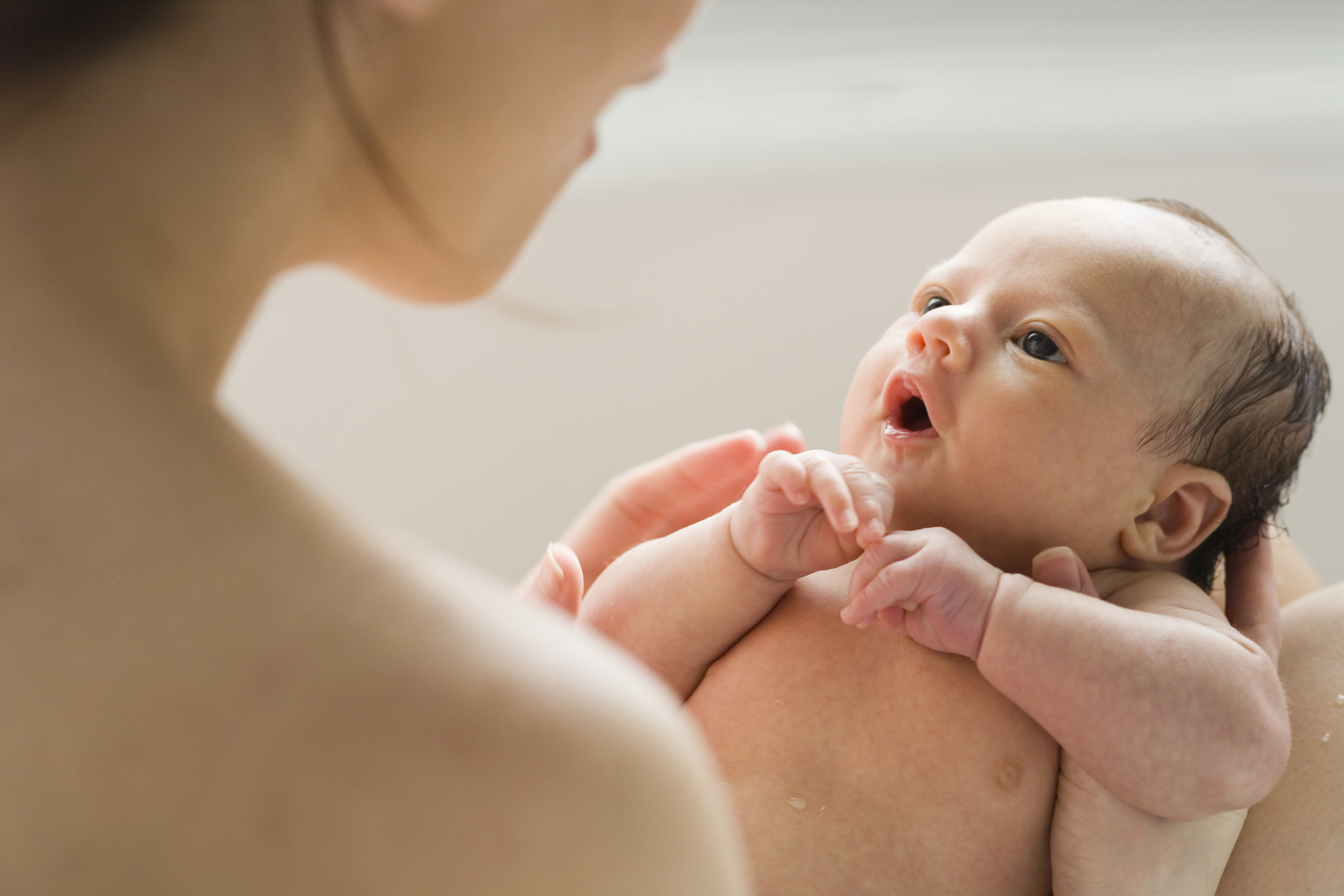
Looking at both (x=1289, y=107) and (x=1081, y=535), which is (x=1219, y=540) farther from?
(x=1289, y=107)

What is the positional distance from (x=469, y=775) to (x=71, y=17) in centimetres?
28

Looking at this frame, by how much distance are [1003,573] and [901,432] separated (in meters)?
0.13

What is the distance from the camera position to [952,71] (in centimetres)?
179

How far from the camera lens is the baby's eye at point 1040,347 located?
0.80m

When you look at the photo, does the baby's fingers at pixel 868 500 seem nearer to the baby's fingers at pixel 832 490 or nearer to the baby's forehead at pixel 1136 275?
the baby's fingers at pixel 832 490

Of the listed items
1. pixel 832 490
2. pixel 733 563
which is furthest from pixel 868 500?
pixel 733 563

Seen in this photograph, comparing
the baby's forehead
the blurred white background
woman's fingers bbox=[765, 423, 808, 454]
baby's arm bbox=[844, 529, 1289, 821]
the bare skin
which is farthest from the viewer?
the blurred white background

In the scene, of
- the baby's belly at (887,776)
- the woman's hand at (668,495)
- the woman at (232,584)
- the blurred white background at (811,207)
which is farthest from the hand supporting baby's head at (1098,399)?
the blurred white background at (811,207)

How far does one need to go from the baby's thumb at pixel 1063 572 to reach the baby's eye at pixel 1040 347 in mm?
133

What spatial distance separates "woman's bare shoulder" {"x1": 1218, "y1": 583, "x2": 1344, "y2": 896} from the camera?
75 cm

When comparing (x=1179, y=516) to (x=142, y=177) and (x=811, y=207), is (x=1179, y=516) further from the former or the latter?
(x=811, y=207)

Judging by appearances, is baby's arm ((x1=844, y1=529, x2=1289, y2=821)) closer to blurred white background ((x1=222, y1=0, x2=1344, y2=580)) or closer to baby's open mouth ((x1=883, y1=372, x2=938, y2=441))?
baby's open mouth ((x1=883, y1=372, x2=938, y2=441))

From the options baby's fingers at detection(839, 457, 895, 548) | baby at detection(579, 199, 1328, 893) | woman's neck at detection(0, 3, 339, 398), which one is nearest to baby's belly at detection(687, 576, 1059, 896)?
baby at detection(579, 199, 1328, 893)

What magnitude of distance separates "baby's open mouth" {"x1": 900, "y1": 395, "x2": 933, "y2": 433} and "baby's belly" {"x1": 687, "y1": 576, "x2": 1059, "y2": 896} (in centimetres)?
15
